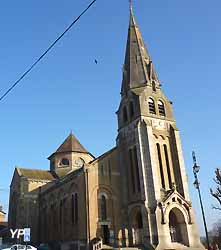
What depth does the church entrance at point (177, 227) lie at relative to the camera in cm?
3331

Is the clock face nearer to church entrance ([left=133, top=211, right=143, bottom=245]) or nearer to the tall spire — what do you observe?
the tall spire

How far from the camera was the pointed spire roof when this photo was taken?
53.4 metres

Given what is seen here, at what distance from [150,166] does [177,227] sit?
282 inches

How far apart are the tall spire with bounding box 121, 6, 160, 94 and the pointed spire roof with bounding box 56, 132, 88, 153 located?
1572 centimetres

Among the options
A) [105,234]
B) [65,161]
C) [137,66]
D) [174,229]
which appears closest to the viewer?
[174,229]

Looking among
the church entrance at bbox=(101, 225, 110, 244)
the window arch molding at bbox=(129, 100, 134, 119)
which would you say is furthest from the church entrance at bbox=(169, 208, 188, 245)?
the window arch molding at bbox=(129, 100, 134, 119)

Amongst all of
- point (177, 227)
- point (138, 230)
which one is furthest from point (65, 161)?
point (177, 227)

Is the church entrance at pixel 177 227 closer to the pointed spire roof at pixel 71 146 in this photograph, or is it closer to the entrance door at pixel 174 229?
the entrance door at pixel 174 229

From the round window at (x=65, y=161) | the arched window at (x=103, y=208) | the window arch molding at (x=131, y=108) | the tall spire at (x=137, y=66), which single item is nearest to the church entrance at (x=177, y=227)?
the arched window at (x=103, y=208)

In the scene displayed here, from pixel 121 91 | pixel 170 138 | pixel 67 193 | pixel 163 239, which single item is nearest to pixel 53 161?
pixel 67 193

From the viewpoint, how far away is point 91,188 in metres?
35.2

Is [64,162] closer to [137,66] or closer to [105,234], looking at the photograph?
[105,234]

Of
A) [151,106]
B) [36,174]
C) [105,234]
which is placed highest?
[151,106]

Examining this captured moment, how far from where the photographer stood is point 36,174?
51.9 m
